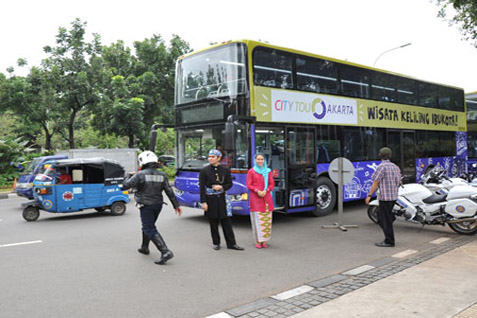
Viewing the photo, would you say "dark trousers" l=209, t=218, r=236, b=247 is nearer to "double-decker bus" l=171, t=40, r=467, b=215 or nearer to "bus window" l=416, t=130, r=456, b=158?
"double-decker bus" l=171, t=40, r=467, b=215

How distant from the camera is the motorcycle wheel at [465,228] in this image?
24.9 ft

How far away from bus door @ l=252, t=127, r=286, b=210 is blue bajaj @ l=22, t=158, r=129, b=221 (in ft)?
14.8

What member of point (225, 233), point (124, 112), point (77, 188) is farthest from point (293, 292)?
point (124, 112)

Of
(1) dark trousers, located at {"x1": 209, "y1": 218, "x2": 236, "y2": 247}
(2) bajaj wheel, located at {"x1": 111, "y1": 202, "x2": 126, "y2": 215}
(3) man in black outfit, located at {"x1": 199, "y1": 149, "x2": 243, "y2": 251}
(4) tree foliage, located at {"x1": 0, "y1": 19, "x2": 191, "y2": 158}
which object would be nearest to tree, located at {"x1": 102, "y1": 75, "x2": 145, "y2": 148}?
(4) tree foliage, located at {"x1": 0, "y1": 19, "x2": 191, "y2": 158}

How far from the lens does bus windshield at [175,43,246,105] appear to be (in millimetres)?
8414

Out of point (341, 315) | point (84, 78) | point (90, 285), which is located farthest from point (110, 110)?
point (341, 315)

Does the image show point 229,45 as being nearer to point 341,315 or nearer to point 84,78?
point 341,315

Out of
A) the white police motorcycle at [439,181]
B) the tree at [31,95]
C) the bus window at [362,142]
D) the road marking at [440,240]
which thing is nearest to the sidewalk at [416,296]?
the road marking at [440,240]

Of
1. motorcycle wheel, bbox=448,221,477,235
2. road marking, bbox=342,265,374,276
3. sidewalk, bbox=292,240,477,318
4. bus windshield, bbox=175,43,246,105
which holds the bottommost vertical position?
road marking, bbox=342,265,374,276

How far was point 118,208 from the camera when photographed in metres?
11.0

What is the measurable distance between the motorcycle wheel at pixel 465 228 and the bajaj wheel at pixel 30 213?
9.88 meters

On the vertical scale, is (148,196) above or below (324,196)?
above

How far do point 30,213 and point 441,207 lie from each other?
9.75 meters

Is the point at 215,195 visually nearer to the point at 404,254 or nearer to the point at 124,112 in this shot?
the point at 404,254
